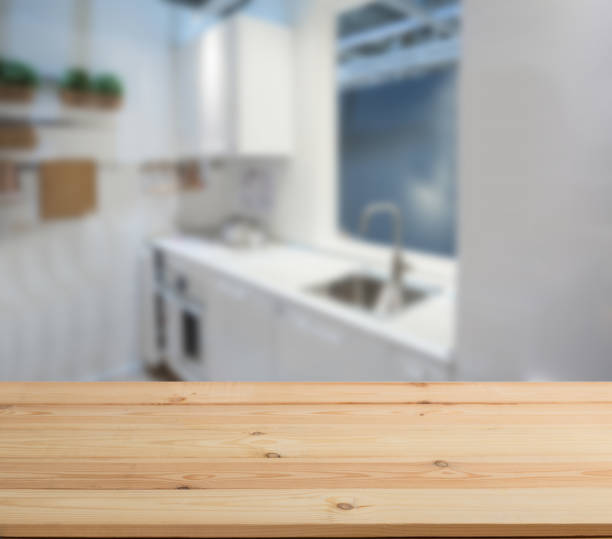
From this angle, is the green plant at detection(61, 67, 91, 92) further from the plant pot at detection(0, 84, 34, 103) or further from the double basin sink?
the double basin sink

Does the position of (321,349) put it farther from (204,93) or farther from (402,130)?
(402,130)

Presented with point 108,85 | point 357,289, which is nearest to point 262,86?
point 108,85

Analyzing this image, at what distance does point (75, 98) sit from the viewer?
9.01 feet

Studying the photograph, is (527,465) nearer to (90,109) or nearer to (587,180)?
(587,180)

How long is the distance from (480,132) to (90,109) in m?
2.54

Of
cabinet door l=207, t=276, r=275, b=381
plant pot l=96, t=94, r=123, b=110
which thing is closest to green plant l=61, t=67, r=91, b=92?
plant pot l=96, t=94, r=123, b=110

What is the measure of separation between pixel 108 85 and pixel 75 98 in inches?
8.3

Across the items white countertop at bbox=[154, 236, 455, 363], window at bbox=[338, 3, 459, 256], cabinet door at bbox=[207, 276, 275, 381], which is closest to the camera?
white countertop at bbox=[154, 236, 455, 363]

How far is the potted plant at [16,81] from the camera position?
8.19ft

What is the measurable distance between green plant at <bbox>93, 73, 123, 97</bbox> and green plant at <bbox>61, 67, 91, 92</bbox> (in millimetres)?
68

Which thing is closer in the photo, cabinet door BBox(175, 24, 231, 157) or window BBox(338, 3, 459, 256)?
cabinet door BBox(175, 24, 231, 157)

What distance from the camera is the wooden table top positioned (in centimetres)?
43

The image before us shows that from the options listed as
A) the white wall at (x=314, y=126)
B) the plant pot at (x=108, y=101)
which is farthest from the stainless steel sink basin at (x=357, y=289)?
the plant pot at (x=108, y=101)

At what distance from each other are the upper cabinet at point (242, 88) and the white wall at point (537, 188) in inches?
64.0
